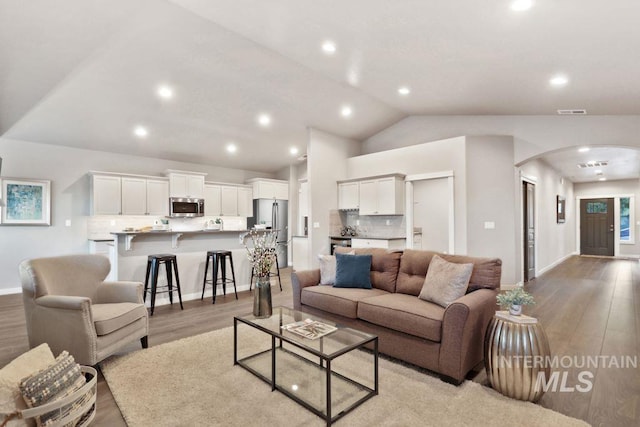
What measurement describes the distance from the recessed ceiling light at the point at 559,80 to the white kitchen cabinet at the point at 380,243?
11.2 feet

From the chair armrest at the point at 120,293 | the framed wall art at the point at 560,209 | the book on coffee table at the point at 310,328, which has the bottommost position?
the book on coffee table at the point at 310,328

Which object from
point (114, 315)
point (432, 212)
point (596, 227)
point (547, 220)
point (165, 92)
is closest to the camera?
point (114, 315)

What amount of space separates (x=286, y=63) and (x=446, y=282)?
3558 millimetres

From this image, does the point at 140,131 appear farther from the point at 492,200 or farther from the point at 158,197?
the point at 492,200

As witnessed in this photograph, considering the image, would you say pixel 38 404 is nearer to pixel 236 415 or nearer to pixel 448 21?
pixel 236 415

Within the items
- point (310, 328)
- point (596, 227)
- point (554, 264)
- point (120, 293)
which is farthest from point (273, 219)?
point (596, 227)

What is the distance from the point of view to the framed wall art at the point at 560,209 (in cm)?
872

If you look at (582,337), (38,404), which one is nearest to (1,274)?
(38,404)

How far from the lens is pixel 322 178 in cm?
681

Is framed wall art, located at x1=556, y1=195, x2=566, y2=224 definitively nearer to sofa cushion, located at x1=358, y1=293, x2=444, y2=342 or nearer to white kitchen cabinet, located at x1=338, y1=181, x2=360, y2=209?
white kitchen cabinet, located at x1=338, y1=181, x2=360, y2=209

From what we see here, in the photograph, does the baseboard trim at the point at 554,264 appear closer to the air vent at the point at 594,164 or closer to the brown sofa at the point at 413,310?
the air vent at the point at 594,164

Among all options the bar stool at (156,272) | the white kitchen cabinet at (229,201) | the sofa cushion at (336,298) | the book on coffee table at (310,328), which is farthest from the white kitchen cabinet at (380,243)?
the book on coffee table at (310,328)

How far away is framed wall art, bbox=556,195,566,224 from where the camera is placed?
872 centimetres

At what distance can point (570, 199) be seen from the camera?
34.3ft
